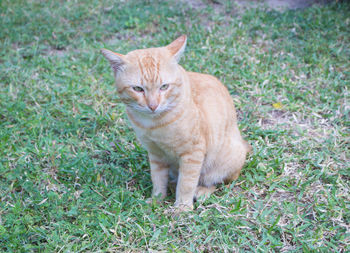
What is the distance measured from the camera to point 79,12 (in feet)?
20.4

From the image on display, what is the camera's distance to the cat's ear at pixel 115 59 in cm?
270

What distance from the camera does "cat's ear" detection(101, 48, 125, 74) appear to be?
270 centimetres

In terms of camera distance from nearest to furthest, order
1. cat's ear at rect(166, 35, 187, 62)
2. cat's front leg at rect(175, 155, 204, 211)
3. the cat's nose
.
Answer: the cat's nose
cat's ear at rect(166, 35, 187, 62)
cat's front leg at rect(175, 155, 204, 211)

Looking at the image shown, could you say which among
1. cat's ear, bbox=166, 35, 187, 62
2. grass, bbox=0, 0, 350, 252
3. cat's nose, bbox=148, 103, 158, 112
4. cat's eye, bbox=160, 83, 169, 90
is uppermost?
Answer: cat's ear, bbox=166, 35, 187, 62

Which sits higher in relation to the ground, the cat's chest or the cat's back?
the cat's back

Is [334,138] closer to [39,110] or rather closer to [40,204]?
[40,204]

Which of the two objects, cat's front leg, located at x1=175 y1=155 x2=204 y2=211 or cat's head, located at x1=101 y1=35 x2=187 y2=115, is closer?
cat's head, located at x1=101 y1=35 x2=187 y2=115

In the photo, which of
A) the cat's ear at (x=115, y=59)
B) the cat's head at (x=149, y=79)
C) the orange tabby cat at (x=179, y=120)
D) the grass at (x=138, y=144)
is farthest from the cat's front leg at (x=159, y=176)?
the cat's ear at (x=115, y=59)

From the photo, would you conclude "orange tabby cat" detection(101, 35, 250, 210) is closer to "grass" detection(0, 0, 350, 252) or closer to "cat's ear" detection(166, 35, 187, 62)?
"cat's ear" detection(166, 35, 187, 62)

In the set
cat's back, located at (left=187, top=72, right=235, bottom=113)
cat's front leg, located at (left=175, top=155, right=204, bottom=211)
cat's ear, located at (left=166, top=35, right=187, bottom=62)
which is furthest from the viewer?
cat's back, located at (left=187, top=72, right=235, bottom=113)

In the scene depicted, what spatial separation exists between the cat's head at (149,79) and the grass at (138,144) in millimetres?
910

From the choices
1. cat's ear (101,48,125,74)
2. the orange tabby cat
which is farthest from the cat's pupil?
cat's ear (101,48,125,74)

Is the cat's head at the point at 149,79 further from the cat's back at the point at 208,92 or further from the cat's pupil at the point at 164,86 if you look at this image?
the cat's back at the point at 208,92

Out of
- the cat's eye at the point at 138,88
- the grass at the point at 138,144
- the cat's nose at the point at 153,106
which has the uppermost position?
the cat's eye at the point at 138,88
